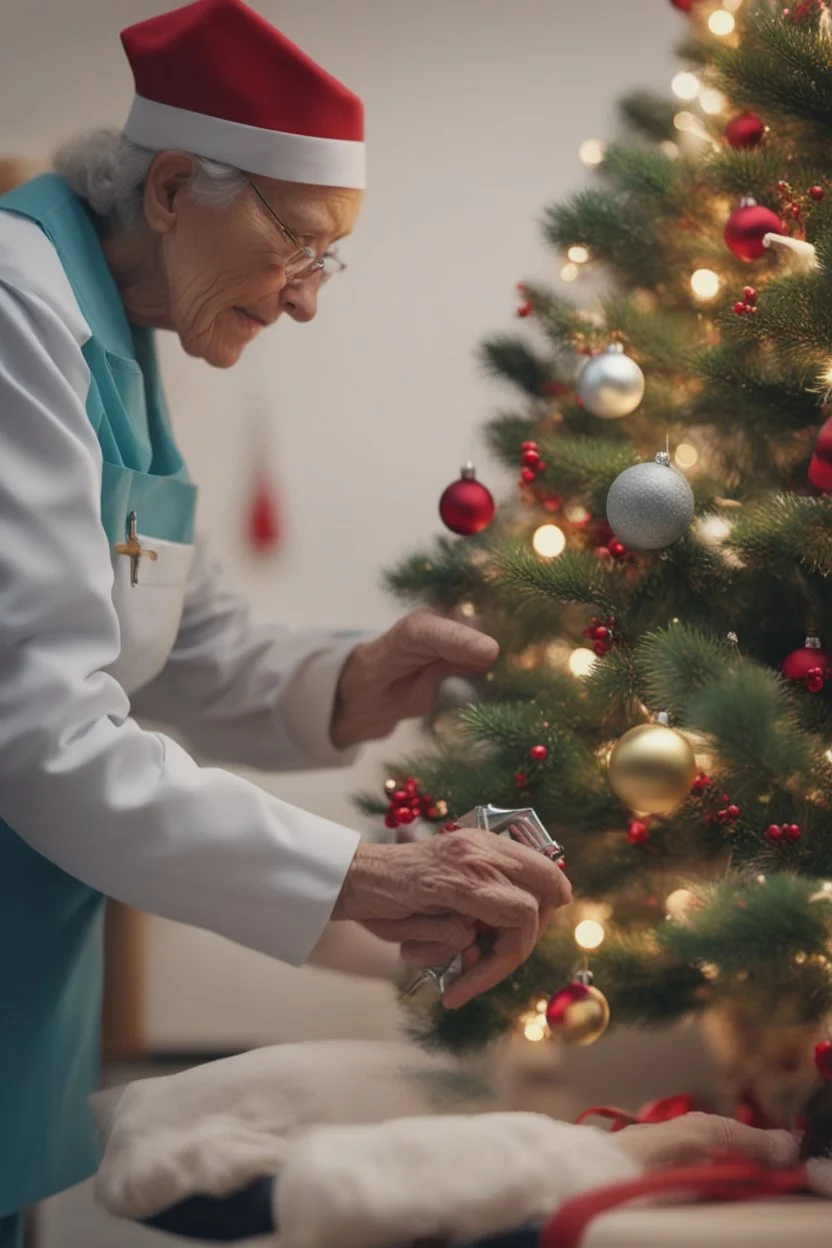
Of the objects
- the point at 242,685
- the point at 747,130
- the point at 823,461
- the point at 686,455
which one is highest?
the point at 747,130

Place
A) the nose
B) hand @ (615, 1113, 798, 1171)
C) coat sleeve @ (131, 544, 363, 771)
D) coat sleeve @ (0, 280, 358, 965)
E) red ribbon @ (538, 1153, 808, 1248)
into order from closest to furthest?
red ribbon @ (538, 1153, 808, 1248) < hand @ (615, 1113, 798, 1171) < coat sleeve @ (0, 280, 358, 965) < the nose < coat sleeve @ (131, 544, 363, 771)

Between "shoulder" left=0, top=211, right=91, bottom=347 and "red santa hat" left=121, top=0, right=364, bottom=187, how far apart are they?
0.14 metres

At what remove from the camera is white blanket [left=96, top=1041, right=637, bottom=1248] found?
0.62 metres

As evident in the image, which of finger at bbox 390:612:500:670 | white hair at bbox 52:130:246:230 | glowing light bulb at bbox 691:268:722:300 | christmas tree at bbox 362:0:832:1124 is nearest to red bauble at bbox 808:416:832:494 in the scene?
christmas tree at bbox 362:0:832:1124

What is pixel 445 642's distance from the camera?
3.35ft

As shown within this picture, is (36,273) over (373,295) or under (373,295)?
over

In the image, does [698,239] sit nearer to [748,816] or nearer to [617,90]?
[748,816]

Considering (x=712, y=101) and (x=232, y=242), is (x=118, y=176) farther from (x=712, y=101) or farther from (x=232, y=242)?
(x=712, y=101)

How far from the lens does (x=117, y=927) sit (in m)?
1.69

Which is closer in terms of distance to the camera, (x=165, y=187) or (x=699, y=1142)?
(x=699, y=1142)

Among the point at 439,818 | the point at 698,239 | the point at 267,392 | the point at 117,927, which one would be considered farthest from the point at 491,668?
the point at 117,927

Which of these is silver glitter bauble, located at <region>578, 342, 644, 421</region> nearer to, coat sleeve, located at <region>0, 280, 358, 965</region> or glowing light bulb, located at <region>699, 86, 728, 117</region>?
glowing light bulb, located at <region>699, 86, 728, 117</region>

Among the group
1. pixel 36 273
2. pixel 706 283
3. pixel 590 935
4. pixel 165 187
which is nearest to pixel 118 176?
pixel 165 187

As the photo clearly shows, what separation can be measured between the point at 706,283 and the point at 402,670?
0.43 metres
